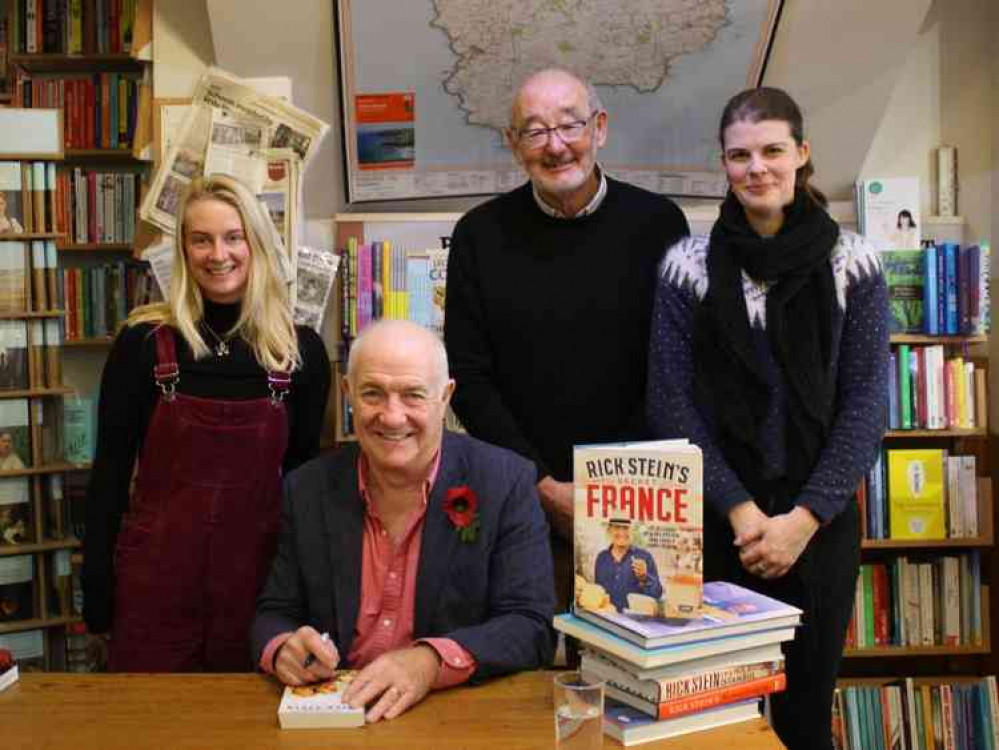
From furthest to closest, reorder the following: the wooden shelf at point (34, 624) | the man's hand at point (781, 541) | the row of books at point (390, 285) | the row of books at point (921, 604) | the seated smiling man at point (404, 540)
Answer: the row of books at point (921, 604)
the row of books at point (390, 285)
the wooden shelf at point (34, 624)
the man's hand at point (781, 541)
the seated smiling man at point (404, 540)

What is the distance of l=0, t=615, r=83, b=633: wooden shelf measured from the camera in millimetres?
3129

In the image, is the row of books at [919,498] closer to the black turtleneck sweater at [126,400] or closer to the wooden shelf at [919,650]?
the wooden shelf at [919,650]

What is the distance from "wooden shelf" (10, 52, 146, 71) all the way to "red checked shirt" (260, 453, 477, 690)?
9.47 feet

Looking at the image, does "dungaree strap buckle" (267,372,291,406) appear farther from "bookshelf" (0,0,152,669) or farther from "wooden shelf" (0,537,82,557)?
"bookshelf" (0,0,152,669)

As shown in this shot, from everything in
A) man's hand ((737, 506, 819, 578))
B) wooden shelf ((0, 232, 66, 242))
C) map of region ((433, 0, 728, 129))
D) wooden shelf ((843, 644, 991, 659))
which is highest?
map of region ((433, 0, 728, 129))

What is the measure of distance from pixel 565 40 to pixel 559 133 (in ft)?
3.92

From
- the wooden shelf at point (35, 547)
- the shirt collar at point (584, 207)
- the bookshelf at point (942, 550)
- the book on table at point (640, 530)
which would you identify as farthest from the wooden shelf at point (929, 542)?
the wooden shelf at point (35, 547)

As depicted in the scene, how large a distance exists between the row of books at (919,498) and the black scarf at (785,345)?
59.8 inches

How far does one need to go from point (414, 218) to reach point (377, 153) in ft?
0.78

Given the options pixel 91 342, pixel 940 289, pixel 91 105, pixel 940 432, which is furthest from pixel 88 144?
pixel 940 432

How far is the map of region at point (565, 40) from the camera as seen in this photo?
3.15m

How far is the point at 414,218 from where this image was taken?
133 inches

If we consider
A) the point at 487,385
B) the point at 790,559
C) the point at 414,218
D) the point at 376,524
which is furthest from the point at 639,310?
the point at 414,218

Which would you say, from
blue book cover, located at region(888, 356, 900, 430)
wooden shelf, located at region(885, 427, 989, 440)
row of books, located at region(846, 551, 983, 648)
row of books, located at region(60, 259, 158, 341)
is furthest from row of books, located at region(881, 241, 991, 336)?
row of books, located at region(60, 259, 158, 341)
